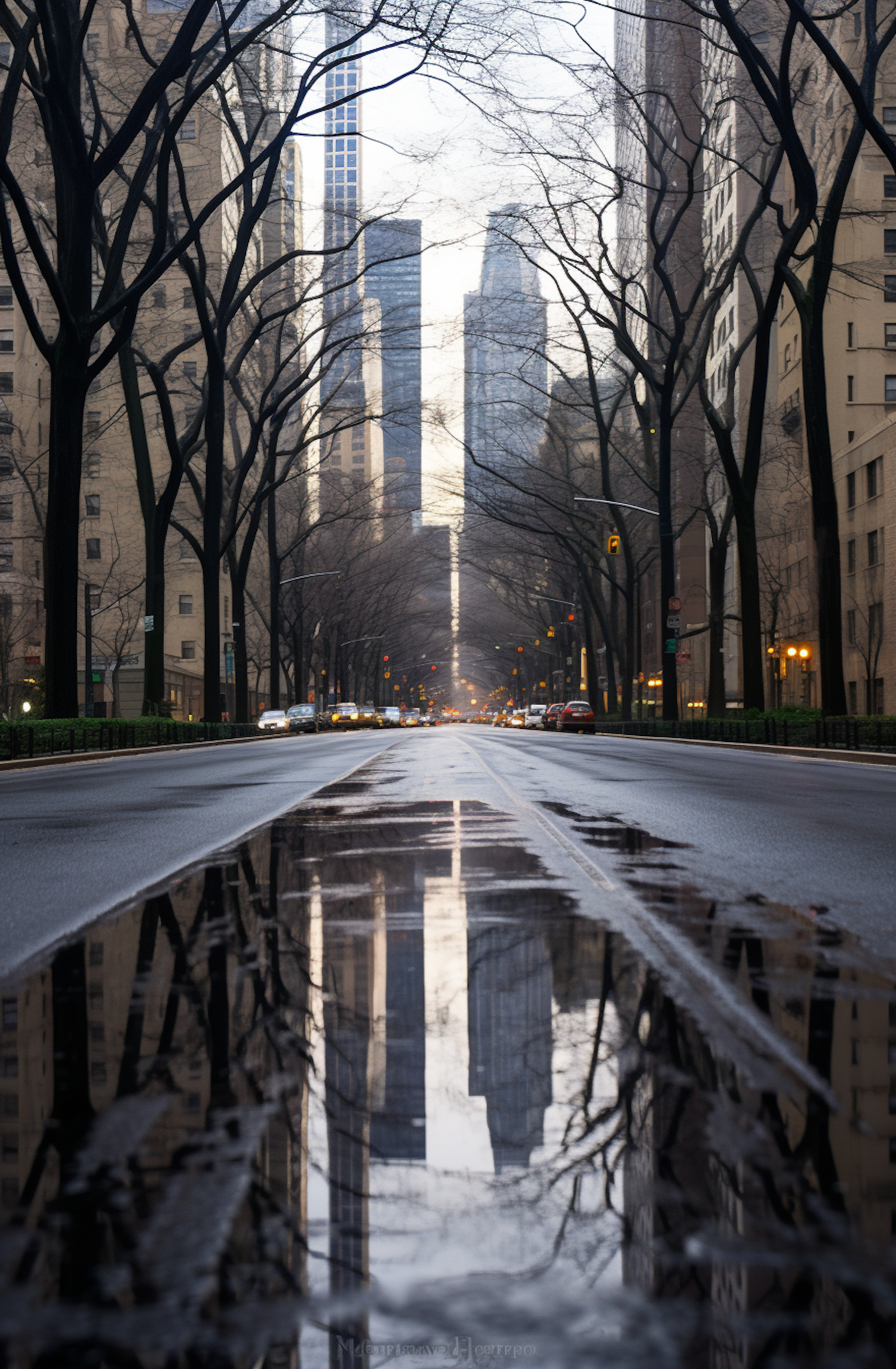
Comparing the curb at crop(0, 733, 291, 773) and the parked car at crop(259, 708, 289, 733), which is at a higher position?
the parked car at crop(259, 708, 289, 733)

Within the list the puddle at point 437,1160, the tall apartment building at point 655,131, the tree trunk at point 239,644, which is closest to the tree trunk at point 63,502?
the tall apartment building at point 655,131

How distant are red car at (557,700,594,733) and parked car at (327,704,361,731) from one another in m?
24.5

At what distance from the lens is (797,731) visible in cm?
3597

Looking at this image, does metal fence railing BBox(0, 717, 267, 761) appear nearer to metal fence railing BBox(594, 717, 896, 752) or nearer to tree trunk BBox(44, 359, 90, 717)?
tree trunk BBox(44, 359, 90, 717)

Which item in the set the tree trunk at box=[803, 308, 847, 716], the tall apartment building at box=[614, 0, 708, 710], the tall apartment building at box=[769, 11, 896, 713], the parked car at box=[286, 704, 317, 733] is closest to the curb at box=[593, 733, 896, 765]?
the tree trunk at box=[803, 308, 847, 716]

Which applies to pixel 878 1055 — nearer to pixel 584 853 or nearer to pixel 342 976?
pixel 342 976

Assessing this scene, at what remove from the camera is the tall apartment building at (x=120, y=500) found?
78.6m

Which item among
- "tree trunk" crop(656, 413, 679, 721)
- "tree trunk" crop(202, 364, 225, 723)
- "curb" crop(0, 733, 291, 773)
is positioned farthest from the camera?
"tree trunk" crop(656, 413, 679, 721)

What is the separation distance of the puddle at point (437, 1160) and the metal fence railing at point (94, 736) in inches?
940

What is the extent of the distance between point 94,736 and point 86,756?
137 inches

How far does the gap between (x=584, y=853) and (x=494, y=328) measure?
4476 cm

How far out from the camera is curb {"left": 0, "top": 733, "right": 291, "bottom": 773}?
27.9 metres

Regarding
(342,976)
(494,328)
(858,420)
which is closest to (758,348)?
(494,328)

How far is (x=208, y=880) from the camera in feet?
28.7
